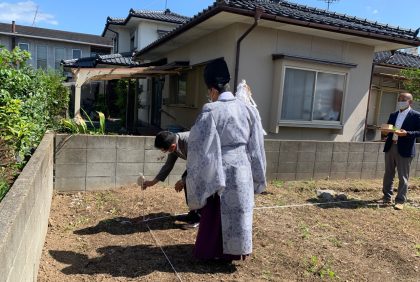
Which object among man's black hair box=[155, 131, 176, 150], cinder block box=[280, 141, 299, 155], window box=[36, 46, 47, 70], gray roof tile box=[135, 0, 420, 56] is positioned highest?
window box=[36, 46, 47, 70]

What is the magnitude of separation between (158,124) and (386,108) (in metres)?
8.14

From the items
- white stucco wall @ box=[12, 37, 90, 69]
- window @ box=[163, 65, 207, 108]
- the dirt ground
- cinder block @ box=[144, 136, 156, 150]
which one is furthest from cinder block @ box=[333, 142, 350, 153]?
white stucco wall @ box=[12, 37, 90, 69]

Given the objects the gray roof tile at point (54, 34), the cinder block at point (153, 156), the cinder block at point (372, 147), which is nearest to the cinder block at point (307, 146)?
the cinder block at point (372, 147)

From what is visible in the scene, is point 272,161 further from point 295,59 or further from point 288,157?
point 295,59

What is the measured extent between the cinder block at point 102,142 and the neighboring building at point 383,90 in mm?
9153

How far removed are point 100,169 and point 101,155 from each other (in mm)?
217

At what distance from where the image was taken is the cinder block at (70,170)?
5.28 meters

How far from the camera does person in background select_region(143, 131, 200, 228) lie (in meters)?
3.80

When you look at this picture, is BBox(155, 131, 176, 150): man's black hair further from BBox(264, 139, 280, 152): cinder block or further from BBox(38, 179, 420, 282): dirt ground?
BBox(264, 139, 280, 152): cinder block

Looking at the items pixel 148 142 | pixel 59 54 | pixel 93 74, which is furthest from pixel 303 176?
pixel 59 54

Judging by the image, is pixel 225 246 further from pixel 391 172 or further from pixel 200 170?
pixel 391 172

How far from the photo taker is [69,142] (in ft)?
17.3

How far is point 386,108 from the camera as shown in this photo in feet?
41.5

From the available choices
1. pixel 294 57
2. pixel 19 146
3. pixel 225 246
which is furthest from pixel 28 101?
pixel 294 57
